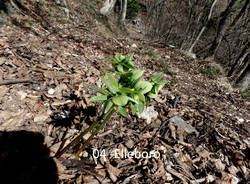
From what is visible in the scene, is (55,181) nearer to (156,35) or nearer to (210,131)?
(210,131)

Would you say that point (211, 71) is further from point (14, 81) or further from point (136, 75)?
point (14, 81)

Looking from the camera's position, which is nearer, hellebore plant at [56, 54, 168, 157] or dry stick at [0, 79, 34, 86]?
hellebore plant at [56, 54, 168, 157]

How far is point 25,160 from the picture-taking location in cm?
152

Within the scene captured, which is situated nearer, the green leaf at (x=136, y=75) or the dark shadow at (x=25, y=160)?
the green leaf at (x=136, y=75)

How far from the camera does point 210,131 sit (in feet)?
8.43

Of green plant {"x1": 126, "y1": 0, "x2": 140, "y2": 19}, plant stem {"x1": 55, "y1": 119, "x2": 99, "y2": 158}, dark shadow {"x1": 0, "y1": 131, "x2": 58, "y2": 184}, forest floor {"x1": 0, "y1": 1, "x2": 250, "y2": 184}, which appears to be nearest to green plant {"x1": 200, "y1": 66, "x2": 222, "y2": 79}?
forest floor {"x1": 0, "y1": 1, "x2": 250, "y2": 184}

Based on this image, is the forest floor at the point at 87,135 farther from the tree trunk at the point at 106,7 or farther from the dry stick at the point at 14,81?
the tree trunk at the point at 106,7

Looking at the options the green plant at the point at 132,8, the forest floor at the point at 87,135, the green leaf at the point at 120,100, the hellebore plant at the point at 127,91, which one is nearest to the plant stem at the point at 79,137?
the forest floor at the point at 87,135

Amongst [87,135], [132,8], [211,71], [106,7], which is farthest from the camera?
[132,8]

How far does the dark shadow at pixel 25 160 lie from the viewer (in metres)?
1.41

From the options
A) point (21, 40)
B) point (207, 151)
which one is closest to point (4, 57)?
point (21, 40)

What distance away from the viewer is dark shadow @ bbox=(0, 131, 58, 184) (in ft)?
4.63

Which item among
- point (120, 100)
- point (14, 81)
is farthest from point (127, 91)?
point (14, 81)

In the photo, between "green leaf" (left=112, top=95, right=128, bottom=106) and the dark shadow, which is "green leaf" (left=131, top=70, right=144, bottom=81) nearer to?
"green leaf" (left=112, top=95, right=128, bottom=106)
